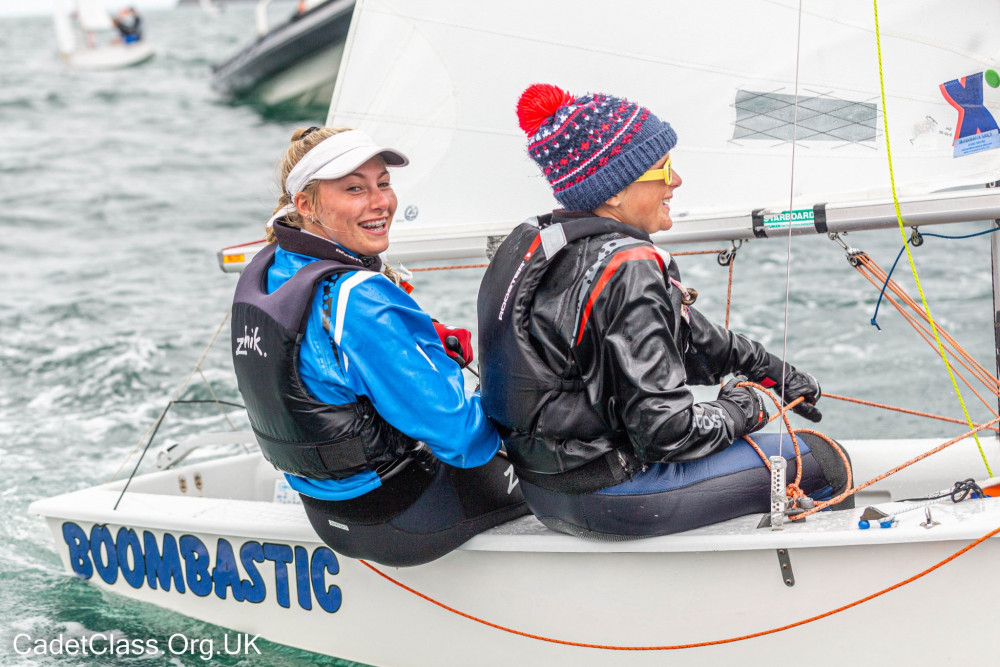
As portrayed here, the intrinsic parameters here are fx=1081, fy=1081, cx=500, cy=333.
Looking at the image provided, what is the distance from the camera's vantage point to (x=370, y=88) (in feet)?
9.17

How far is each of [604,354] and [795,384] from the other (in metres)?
0.63

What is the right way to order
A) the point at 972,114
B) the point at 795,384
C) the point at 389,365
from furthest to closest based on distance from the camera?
the point at 972,114 → the point at 795,384 → the point at 389,365

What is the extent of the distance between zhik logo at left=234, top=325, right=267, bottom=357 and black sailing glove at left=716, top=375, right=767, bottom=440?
817 millimetres

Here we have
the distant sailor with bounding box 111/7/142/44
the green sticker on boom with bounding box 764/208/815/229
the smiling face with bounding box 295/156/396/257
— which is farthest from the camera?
the distant sailor with bounding box 111/7/142/44

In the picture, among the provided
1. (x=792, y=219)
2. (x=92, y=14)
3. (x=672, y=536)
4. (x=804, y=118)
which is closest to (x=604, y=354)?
(x=672, y=536)

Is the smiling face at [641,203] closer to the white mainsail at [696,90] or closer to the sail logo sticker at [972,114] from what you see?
the white mainsail at [696,90]

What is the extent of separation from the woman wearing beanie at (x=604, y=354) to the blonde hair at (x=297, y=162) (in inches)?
12.7

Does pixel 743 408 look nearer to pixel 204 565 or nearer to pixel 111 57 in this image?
pixel 204 565

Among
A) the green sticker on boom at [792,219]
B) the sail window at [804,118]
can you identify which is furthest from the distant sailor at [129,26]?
the green sticker on boom at [792,219]

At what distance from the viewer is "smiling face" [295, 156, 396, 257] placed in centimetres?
196

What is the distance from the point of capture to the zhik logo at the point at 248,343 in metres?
1.88

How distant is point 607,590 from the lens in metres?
2.03

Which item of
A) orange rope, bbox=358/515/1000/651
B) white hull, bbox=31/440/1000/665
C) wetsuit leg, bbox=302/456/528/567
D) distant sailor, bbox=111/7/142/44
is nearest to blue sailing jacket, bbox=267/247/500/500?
wetsuit leg, bbox=302/456/528/567

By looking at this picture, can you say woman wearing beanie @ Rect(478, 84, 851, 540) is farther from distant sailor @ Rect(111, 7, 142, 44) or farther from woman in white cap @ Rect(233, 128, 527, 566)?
distant sailor @ Rect(111, 7, 142, 44)
